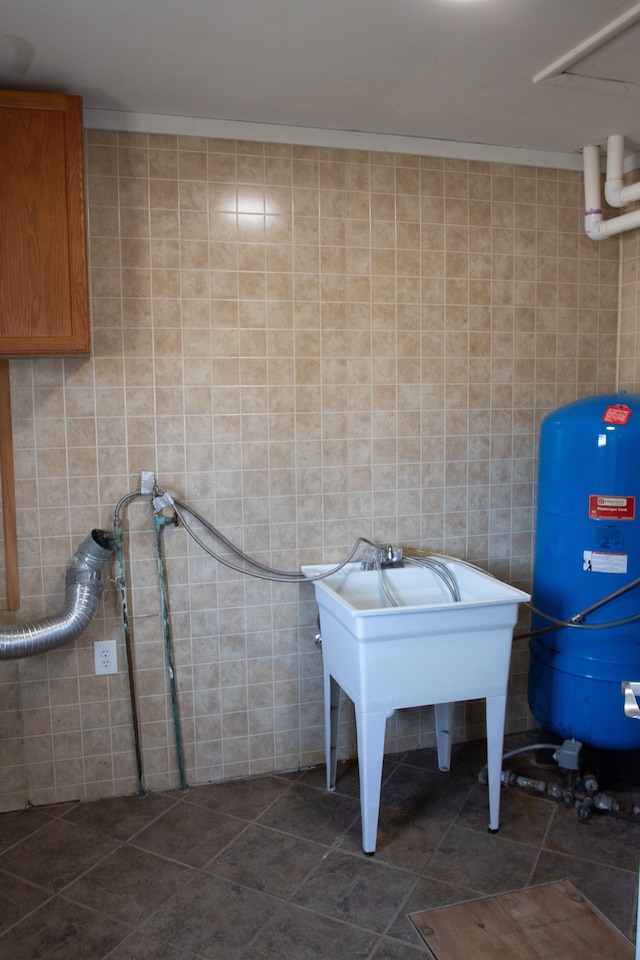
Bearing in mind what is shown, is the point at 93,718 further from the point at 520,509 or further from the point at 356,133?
the point at 356,133

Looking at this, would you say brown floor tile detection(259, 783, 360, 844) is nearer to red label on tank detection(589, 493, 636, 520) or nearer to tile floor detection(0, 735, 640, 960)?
tile floor detection(0, 735, 640, 960)

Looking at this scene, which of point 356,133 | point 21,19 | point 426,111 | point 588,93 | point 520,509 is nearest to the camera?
point 21,19

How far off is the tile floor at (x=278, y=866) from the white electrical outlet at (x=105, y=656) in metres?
0.48

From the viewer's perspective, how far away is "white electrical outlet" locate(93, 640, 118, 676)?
2613 mm

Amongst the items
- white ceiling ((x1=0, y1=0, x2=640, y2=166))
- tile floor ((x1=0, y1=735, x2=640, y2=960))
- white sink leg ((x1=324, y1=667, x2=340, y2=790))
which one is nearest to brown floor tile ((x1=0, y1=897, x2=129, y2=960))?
tile floor ((x1=0, y1=735, x2=640, y2=960))

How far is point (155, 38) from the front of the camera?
1995mm

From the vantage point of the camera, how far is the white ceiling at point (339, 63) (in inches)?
73.6

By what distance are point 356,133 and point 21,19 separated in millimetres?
1254

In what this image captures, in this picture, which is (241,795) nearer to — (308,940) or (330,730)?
(330,730)

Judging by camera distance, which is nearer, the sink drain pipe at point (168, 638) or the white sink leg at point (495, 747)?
the white sink leg at point (495, 747)

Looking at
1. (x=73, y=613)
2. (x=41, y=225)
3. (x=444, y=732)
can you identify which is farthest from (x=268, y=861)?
(x=41, y=225)

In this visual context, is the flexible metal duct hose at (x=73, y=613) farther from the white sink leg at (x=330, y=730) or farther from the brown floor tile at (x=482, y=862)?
the brown floor tile at (x=482, y=862)

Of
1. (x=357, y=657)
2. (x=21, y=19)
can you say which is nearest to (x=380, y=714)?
(x=357, y=657)

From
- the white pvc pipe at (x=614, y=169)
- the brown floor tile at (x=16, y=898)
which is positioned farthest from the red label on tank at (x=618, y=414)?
the brown floor tile at (x=16, y=898)
